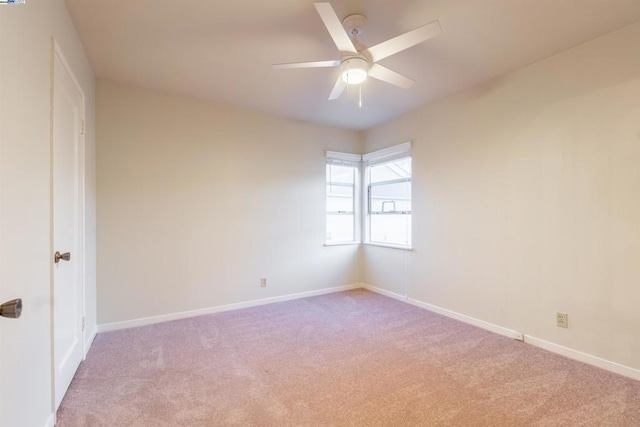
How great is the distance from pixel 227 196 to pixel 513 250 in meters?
3.11

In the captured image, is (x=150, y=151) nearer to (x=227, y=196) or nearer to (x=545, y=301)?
(x=227, y=196)

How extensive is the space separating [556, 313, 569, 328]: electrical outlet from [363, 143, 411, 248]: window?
1.71 m

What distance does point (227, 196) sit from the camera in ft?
12.0

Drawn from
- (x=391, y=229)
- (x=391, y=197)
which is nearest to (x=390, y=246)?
(x=391, y=229)

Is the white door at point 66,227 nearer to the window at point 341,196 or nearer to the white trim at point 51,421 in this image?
the white trim at point 51,421

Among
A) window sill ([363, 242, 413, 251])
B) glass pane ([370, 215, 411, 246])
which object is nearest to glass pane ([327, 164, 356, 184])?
glass pane ([370, 215, 411, 246])

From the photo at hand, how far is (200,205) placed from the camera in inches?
137

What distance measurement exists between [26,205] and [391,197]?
12.5ft

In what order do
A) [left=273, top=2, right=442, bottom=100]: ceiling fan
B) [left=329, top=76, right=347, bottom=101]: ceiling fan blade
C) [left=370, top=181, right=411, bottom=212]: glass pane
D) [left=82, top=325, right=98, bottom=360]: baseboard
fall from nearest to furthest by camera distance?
1. [left=273, top=2, right=442, bottom=100]: ceiling fan
2. [left=329, top=76, right=347, bottom=101]: ceiling fan blade
3. [left=82, top=325, right=98, bottom=360]: baseboard
4. [left=370, top=181, right=411, bottom=212]: glass pane

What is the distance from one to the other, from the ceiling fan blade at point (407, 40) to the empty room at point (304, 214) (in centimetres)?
2

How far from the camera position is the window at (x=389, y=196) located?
13.3 feet

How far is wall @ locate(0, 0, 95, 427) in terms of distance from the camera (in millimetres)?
1171

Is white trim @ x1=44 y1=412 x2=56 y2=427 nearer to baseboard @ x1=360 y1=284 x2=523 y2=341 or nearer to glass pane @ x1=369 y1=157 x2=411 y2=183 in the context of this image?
baseboard @ x1=360 y1=284 x2=523 y2=341

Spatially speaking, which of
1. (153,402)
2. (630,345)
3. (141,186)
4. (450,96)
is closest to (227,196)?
(141,186)
